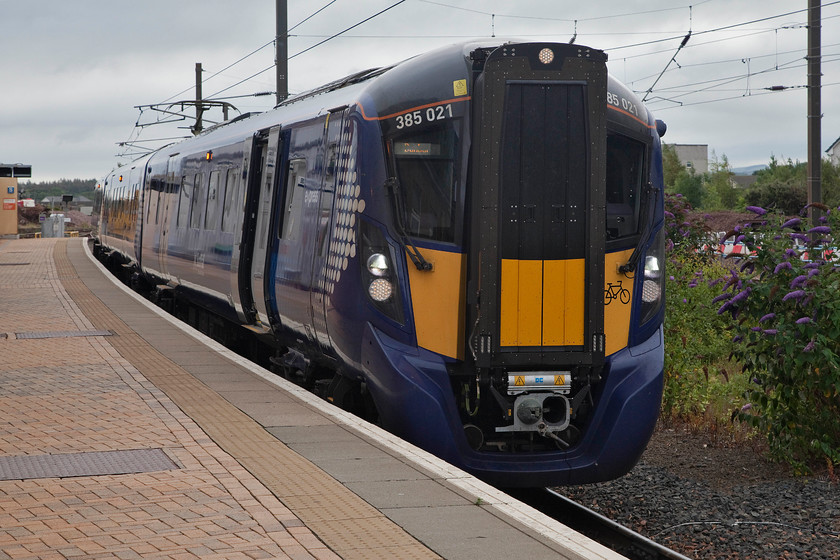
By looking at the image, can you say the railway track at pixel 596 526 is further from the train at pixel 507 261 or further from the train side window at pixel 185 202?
the train side window at pixel 185 202

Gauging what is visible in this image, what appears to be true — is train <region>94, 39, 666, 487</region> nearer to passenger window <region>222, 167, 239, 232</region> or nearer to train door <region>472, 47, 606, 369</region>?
train door <region>472, 47, 606, 369</region>

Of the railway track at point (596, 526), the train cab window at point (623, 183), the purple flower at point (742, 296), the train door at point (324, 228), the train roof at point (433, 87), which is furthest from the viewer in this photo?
the purple flower at point (742, 296)

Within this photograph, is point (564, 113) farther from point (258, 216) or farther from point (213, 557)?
point (258, 216)

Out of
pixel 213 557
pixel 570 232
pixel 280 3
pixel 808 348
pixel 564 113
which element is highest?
pixel 280 3

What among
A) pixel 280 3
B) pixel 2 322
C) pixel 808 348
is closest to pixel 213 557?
pixel 808 348

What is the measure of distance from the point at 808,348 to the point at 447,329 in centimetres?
287

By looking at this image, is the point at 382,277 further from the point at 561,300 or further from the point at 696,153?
the point at 696,153

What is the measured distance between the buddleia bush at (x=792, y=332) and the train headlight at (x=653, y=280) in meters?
1.11

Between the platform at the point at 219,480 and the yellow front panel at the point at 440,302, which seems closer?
the platform at the point at 219,480

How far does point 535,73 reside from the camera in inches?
293

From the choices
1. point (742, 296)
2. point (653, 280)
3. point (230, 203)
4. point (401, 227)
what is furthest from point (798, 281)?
point (230, 203)

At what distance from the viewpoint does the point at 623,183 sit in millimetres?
8000

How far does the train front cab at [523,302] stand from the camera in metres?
7.40

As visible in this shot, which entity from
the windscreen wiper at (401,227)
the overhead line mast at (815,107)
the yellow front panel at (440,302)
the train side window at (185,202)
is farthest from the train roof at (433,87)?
the overhead line mast at (815,107)
